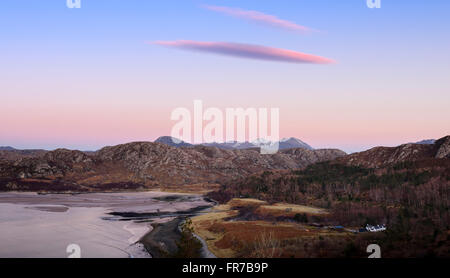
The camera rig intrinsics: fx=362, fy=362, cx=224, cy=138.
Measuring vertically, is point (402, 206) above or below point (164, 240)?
below

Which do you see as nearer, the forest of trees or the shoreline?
the forest of trees

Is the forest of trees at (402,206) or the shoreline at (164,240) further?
the shoreline at (164,240)

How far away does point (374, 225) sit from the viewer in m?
117

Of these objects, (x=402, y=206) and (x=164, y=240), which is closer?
(x=164, y=240)

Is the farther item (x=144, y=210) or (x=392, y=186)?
(x=392, y=186)

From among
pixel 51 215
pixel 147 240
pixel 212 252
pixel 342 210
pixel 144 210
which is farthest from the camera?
pixel 144 210

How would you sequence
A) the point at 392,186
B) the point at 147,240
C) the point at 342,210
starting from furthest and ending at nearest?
the point at 392,186 < the point at 342,210 < the point at 147,240
